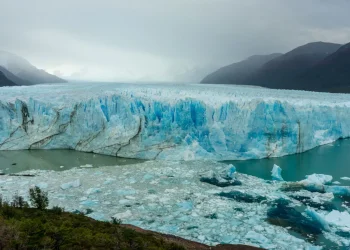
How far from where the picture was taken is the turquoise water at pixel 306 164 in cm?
1043

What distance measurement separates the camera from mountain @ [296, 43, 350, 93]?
40.2 meters

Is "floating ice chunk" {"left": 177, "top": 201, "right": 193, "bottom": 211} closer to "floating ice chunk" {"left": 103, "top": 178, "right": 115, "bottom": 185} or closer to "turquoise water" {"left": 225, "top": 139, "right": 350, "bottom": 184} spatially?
"floating ice chunk" {"left": 103, "top": 178, "right": 115, "bottom": 185}

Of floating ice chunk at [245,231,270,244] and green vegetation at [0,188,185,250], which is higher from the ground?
green vegetation at [0,188,185,250]

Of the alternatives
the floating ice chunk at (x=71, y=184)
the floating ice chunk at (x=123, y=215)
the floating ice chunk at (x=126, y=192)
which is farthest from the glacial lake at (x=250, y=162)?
the floating ice chunk at (x=123, y=215)

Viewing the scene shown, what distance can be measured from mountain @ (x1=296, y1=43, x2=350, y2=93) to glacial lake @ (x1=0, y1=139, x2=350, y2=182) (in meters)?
29.6

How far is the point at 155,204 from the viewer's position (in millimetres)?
7488

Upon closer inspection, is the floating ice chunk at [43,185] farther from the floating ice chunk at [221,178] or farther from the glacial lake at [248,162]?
the floating ice chunk at [221,178]

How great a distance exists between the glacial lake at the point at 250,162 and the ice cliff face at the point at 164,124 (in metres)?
0.54

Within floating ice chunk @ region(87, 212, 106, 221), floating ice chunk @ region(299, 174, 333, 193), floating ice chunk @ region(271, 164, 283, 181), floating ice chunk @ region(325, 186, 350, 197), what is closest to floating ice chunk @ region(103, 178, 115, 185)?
floating ice chunk @ region(87, 212, 106, 221)

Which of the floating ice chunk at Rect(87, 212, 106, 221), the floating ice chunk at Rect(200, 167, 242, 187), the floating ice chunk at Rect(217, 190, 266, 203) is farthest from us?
the floating ice chunk at Rect(200, 167, 242, 187)

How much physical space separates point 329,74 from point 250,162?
125 feet

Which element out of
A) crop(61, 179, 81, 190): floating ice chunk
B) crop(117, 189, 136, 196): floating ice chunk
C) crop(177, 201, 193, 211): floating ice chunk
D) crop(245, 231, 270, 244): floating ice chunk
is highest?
crop(61, 179, 81, 190): floating ice chunk

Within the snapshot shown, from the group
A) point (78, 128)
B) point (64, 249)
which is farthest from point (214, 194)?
point (78, 128)

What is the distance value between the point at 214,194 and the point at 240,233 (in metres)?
2.06
